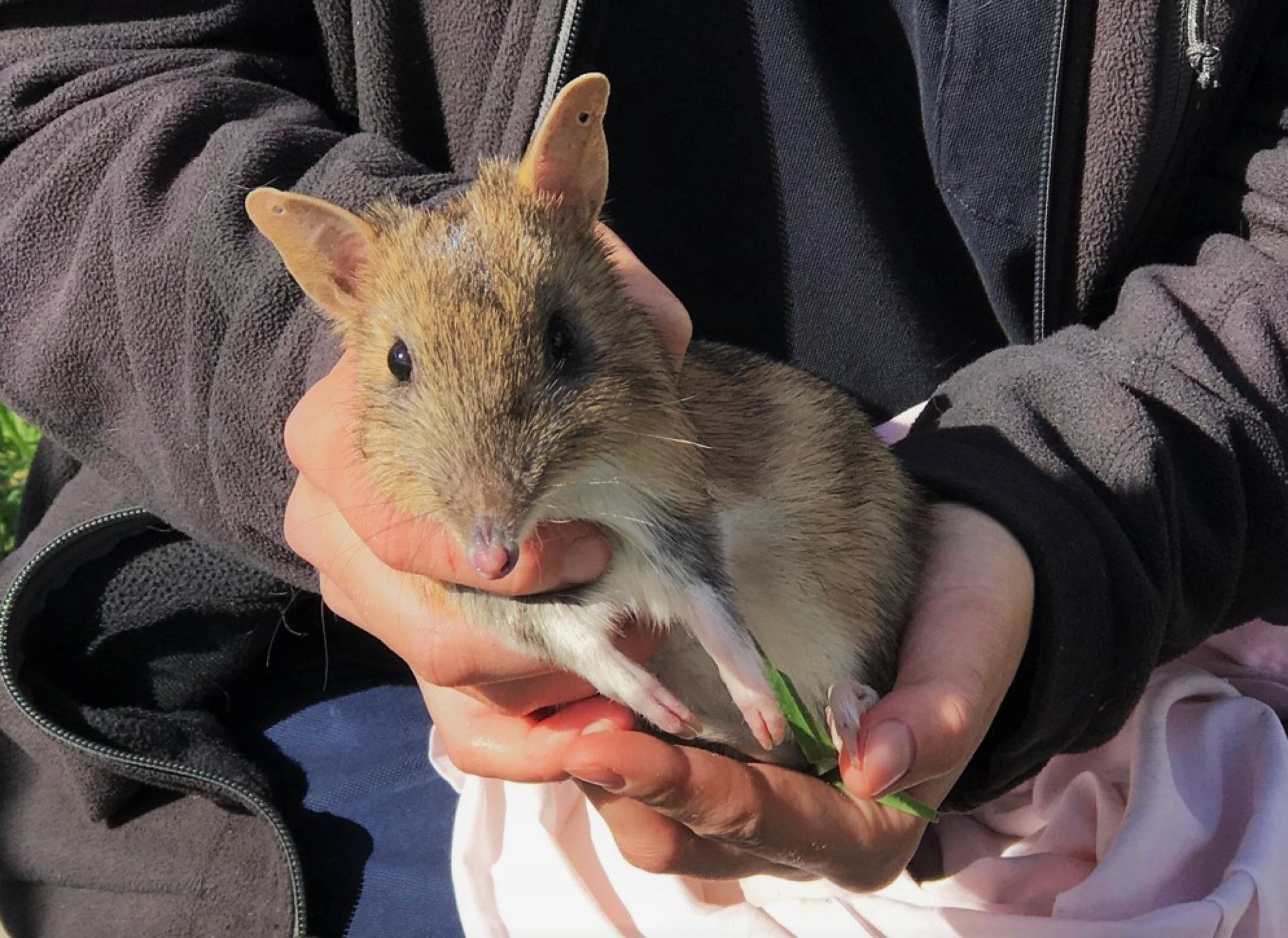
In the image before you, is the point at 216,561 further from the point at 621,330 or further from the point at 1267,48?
the point at 1267,48

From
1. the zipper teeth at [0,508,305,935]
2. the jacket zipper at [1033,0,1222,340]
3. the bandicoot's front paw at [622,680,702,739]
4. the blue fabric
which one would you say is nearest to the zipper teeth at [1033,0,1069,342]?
the jacket zipper at [1033,0,1222,340]

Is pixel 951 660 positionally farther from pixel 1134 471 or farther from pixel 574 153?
pixel 574 153

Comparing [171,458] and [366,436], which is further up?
[366,436]

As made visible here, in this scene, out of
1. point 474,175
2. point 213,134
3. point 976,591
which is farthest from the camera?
point 474,175

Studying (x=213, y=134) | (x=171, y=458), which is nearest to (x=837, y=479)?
(x=171, y=458)

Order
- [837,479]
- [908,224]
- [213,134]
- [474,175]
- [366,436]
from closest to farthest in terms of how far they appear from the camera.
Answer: [366,436], [837,479], [213,134], [474,175], [908,224]

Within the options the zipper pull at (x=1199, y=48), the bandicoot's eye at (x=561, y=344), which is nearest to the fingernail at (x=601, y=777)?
the bandicoot's eye at (x=561, y=344)

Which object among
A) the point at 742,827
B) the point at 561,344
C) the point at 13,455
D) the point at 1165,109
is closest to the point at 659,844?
the point at 742,827
